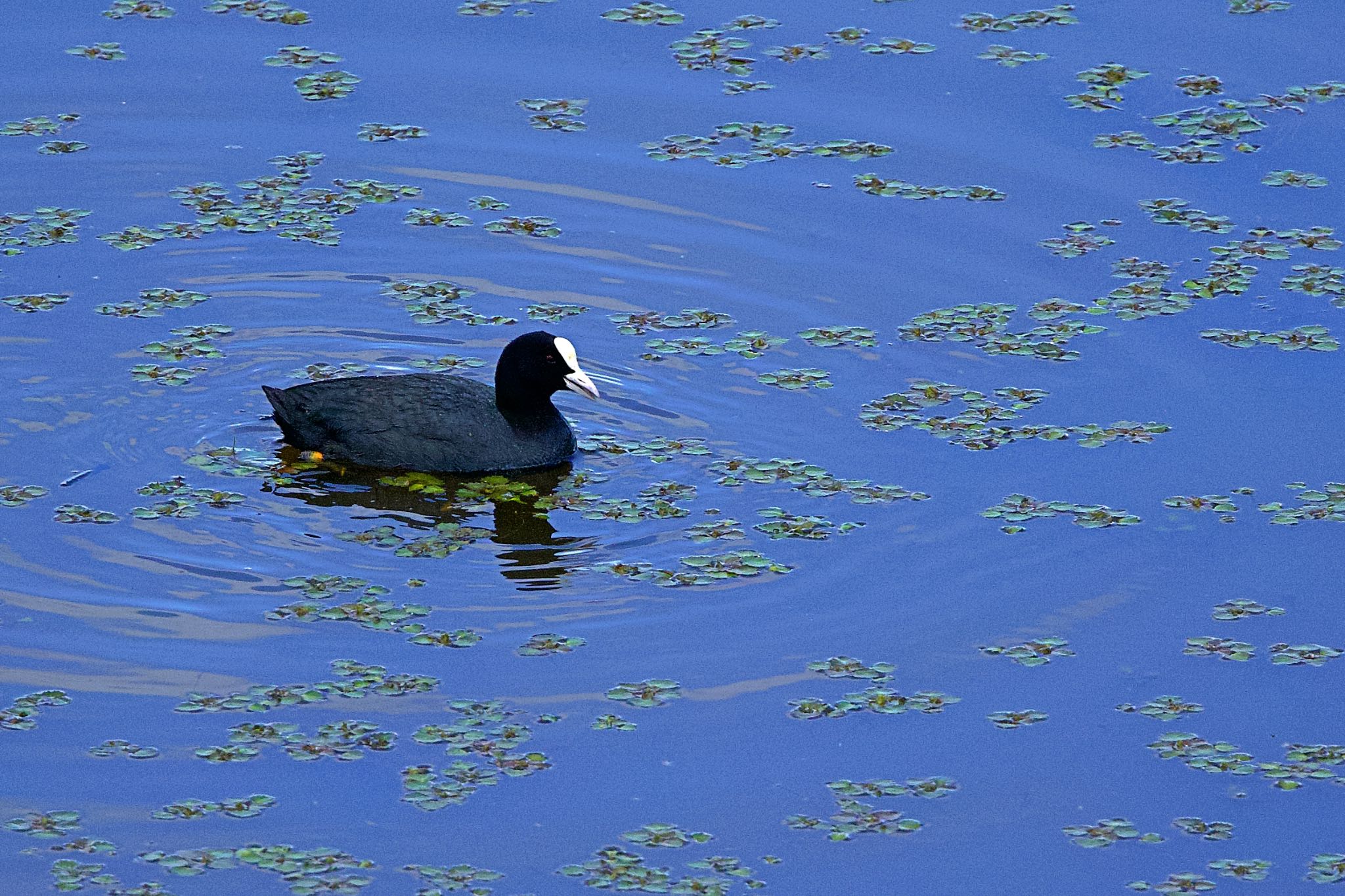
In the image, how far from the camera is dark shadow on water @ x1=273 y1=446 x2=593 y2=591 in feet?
30.2

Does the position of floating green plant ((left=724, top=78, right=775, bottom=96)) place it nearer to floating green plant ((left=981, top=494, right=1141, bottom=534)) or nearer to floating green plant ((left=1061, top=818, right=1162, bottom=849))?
floating green plant ((left=981, top=494, right=1141, bottom=534))

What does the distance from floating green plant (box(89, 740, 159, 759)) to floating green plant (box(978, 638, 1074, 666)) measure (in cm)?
320

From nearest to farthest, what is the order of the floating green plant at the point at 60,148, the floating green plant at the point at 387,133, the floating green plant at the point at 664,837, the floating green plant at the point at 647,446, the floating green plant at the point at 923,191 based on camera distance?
1. the floating green plant at the point at 664,837
2. the floating green plant at the point at 647,446
3. the floating green plant at the point at 923,191
4. the floating green plant at the point at 60,148
5. the floating green plant at the point at 387,133

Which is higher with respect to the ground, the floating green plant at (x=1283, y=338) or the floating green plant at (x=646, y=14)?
the floating green plant at (x=646, y=14)

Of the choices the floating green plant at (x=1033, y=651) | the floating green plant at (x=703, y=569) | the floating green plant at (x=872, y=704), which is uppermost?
the floating green plant at (x=703, y=569)

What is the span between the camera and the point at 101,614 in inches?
335

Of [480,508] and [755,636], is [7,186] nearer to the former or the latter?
[480,508]

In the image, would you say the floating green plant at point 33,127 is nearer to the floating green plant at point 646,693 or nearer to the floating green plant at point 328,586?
the floating green plant at point 328,586

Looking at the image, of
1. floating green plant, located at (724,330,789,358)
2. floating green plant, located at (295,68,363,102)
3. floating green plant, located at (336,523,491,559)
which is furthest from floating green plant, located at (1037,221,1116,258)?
floating green plant, located at (295,68,363,102)

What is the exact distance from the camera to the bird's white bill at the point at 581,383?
1015cm

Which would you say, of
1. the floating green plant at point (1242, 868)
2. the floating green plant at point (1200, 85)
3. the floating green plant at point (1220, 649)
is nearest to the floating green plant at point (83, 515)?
the floating green plant at point (1220, 649)

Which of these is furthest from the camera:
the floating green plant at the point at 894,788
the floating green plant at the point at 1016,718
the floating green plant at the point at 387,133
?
the floating green plant at the point at 387,133

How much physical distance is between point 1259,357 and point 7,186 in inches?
277

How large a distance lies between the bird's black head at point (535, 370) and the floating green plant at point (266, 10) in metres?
4.98
